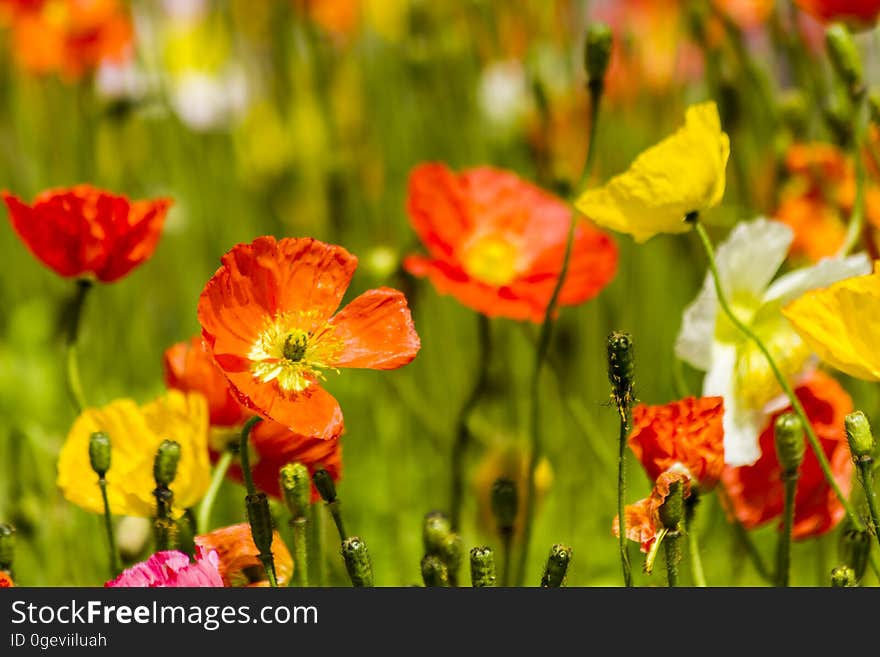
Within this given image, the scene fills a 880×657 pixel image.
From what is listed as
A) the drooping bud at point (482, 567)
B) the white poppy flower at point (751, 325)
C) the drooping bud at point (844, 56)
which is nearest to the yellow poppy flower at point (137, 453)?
the drooping bud at point (482, 567)

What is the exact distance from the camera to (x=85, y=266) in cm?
85

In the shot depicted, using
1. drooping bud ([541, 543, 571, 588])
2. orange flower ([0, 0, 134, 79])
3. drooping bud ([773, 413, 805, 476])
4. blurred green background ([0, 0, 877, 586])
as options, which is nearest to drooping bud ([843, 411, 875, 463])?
drooping bud ([773, 413, 805, 476])

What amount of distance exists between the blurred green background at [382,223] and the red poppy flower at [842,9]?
20cm

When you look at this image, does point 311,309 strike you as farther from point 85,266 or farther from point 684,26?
point 684,26

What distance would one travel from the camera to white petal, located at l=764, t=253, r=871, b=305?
0.82 m

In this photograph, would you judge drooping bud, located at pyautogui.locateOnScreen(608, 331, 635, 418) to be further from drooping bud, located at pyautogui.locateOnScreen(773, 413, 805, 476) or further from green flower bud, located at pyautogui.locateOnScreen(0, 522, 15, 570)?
green flower bud, located at pyautogui.locateOnScreen(0, 522, 15, 570)

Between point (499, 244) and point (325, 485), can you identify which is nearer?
point (325, 485)

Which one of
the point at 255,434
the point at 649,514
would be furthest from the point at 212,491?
the point at 649,514

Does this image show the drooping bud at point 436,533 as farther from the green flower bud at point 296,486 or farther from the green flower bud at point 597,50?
the green flower bud at point 597,50

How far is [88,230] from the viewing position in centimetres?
83

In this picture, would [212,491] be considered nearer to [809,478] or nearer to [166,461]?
[166,461]

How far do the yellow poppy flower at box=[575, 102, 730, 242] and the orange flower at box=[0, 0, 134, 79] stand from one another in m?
1.15

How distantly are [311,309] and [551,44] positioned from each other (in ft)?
4.95

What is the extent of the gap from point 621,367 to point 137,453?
0.34 meters
